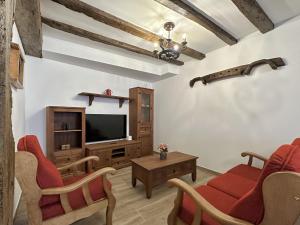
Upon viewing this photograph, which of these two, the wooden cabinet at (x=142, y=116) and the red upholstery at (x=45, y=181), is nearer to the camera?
the red upholstery at (x=45, y=181)

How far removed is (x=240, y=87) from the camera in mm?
2900

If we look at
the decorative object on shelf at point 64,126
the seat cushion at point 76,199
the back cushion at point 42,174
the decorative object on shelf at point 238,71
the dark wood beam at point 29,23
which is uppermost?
the dark wood beam at point 29,23

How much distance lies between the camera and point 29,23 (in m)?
1.94

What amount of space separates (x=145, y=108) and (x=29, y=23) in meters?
2.98

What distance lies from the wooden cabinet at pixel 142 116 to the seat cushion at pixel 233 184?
249cm

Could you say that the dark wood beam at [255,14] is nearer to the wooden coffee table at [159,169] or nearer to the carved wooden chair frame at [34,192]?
the wooden coffee table at [159,169]

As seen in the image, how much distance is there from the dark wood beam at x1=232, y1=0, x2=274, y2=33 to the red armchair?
7.89ft

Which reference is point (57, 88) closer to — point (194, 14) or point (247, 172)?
point (194, 14)

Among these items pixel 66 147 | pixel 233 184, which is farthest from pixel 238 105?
pixel 66 147

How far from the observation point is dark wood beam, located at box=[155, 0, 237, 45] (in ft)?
6.28

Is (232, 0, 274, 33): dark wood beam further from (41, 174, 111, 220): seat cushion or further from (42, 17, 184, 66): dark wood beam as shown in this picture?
(41, 174, 111, 220): seat cushion

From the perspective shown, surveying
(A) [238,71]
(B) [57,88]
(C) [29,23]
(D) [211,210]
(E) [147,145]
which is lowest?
(E) [147,145]

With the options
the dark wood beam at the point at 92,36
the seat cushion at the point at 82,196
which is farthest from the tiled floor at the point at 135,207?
the dark wood beam at the point at 92,36

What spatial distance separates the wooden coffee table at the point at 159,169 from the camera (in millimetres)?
2330
